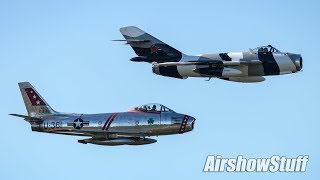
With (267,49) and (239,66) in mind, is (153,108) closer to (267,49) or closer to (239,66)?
(239,66)

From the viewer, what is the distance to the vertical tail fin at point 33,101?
191 ft

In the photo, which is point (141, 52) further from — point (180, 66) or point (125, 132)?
point (125, 132)

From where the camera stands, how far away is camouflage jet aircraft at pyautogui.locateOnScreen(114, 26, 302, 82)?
57.7m

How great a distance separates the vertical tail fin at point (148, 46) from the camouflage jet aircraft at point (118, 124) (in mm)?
8082

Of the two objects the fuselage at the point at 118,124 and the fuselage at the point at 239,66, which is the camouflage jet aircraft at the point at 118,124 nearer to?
the fuselage at the point at 118,124

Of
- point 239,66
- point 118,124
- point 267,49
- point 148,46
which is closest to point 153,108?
point 118,124

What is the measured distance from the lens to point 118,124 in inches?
2160

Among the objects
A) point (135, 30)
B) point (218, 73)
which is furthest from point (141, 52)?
point (218, 73)

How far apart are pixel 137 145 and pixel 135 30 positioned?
13064mm

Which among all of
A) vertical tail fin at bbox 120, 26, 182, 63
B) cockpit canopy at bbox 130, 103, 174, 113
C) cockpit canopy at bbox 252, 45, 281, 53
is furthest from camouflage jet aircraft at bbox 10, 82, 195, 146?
cockpit canopy at bbox 252, 45, 281, 53

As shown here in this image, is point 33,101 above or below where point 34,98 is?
below

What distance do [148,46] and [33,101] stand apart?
9.92 m

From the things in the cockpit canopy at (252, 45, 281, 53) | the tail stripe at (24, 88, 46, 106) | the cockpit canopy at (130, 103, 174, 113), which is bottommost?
the cockpit canopy at (130, 103, 174, 113)

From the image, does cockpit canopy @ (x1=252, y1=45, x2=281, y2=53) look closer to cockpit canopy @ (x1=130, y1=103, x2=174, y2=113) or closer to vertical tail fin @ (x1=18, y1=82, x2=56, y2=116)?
cockpit canopy @ (x1=130, y1=103, x2=174, y2=113)
